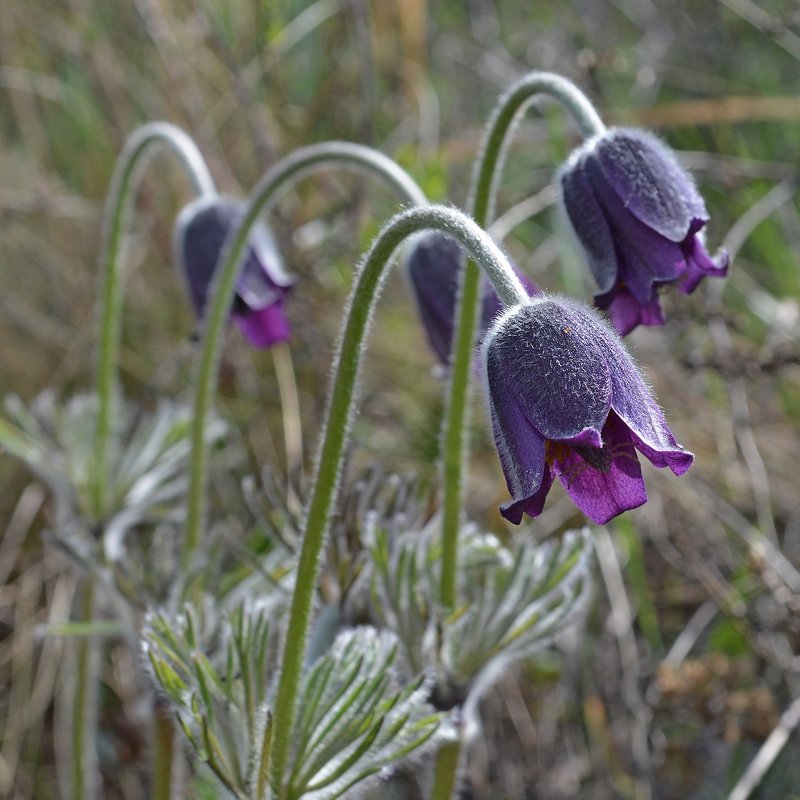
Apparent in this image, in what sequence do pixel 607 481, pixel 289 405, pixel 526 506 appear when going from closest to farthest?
pixel 526 506 → pixel 607 481 → pixel 289 405

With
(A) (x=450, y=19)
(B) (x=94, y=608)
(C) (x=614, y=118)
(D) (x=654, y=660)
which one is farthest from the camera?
(A) (x=450, y=19)

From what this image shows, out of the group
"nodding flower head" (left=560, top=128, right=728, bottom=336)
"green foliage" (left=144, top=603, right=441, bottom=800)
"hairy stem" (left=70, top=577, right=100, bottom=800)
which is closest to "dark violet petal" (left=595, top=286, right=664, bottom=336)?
"nodding flower head" (left=560, top=128, right=728, bottom=336)

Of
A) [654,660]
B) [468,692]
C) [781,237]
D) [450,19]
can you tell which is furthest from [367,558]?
[450,19]

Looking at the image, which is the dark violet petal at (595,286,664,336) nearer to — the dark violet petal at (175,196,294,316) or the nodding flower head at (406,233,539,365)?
the nodding flower head at (406,233,539,365)

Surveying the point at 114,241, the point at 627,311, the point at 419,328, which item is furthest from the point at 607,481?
the point at 419,328

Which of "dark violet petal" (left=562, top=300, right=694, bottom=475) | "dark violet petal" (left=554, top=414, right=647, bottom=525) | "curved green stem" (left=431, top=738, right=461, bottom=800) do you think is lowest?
"curved green stem" (left=431, top=738, right=461, bottom=800)

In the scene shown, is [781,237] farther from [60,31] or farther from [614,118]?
[60,31]

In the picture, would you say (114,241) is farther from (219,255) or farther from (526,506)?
(526,506)
